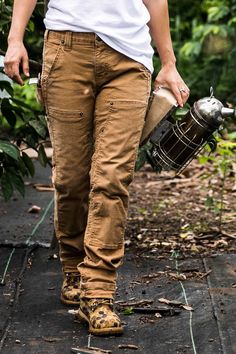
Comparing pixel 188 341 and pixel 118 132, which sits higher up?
pixel 118 132

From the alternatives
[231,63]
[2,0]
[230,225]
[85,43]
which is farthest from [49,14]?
[231,63]

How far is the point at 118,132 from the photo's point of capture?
163 inches

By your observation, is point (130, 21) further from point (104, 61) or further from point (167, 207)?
point (167, 207)

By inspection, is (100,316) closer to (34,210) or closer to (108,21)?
(108,21)

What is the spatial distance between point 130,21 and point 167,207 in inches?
131

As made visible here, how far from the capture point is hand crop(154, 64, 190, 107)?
437cm

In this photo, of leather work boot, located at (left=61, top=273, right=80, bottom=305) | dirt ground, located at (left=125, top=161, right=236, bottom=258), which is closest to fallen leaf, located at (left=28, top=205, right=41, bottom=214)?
dirt ground, located at (left=125, top=161, right=236, bottom=258)

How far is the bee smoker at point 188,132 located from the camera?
4.47 m

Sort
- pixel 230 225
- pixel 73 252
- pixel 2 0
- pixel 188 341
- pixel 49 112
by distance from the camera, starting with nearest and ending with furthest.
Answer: pixel 188 341, pixel 49 112, pixel 73 252, pixel 2 0, pixel 230 225

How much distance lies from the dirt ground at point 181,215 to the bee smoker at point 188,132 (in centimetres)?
118

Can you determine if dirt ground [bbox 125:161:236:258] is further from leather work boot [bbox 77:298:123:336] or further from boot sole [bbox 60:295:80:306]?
leather work boot [bbox 77:298:123:336]

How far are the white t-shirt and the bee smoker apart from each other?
40 cm

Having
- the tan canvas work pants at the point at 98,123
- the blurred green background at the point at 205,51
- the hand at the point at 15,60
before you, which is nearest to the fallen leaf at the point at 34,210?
the blurred green background at the point at 205,51

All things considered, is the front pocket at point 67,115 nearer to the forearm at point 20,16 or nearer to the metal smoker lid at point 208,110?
the forearm at point 20,16
